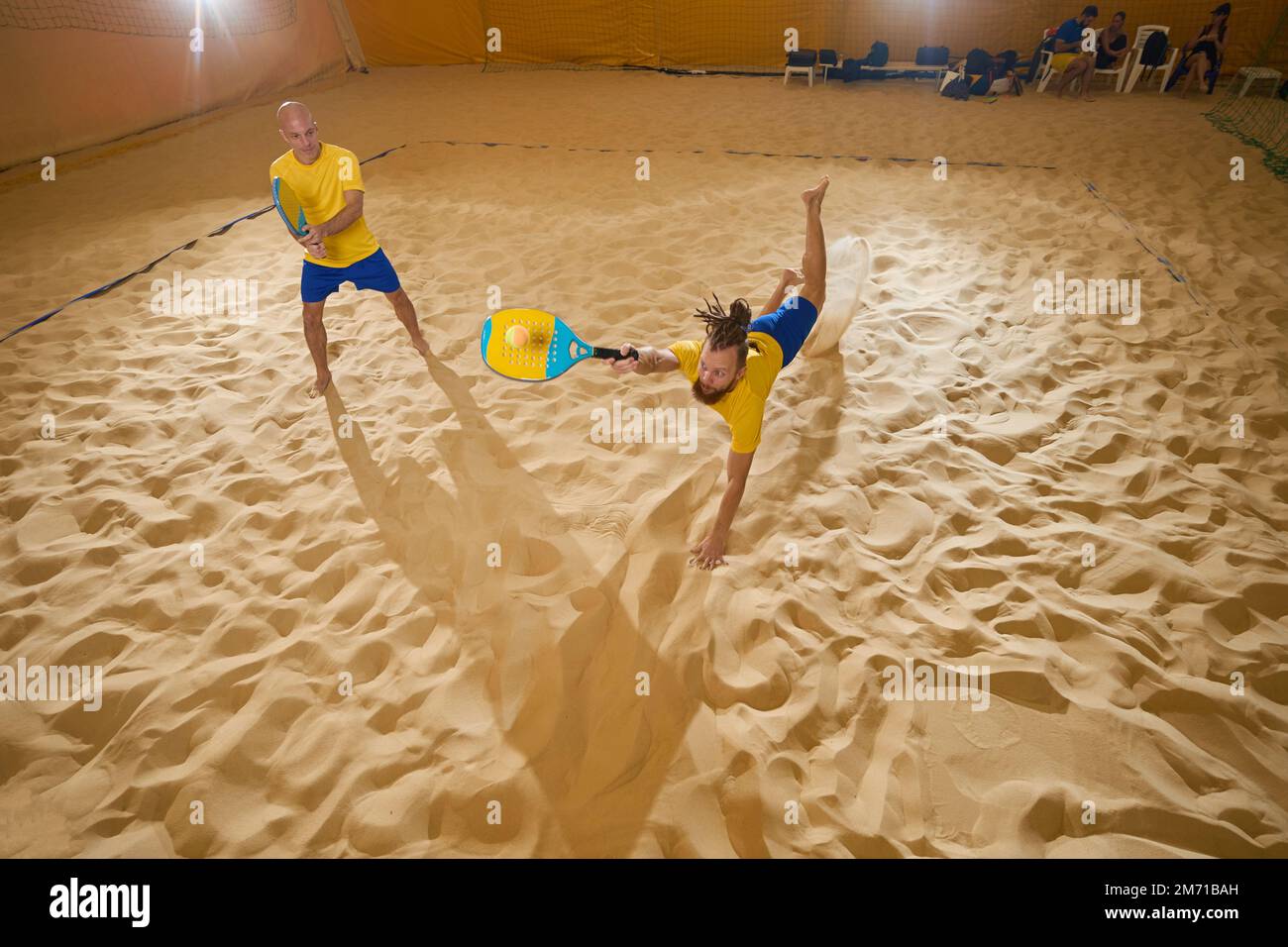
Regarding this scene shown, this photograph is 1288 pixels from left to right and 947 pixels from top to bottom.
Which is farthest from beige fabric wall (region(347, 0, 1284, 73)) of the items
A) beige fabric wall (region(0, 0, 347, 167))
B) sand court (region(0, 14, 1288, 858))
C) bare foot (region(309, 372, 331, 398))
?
bare foot (region(309, 372, 331, 398))

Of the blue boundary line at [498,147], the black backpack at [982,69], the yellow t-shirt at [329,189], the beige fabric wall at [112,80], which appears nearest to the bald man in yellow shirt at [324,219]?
the yellow t-shirt at [329,189]

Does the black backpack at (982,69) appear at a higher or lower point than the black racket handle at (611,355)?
higher

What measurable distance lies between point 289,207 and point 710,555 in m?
3.19

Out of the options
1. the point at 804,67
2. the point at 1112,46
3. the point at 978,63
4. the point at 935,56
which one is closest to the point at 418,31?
the point at 804,67

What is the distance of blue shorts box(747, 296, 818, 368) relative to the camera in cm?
327

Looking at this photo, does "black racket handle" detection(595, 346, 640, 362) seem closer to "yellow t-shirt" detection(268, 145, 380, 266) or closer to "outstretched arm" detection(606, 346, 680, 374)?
"outstretched arm" detection(606, 346, 680, 374)

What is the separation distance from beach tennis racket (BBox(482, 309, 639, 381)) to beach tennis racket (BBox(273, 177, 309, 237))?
1.39 meters

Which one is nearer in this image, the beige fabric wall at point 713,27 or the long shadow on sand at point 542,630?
the long shadow on sand at point 542,630

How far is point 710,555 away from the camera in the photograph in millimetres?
2838

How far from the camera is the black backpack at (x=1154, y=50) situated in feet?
31.7

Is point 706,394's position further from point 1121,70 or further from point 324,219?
point 1121,70

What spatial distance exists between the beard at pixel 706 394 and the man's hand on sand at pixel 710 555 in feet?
2.23

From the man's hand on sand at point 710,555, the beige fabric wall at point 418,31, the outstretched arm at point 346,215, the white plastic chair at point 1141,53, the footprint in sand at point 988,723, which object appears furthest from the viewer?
the beige fabric wall at point 418,31

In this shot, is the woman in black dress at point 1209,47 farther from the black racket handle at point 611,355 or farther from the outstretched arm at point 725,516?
the black racket handle at point 611,355
